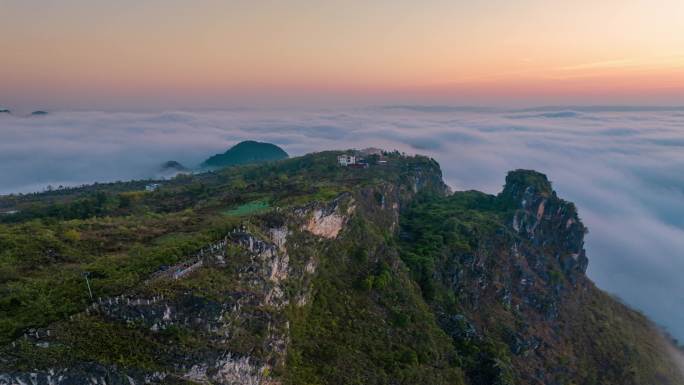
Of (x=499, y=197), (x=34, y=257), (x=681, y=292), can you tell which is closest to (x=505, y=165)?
(x=681, y=292)

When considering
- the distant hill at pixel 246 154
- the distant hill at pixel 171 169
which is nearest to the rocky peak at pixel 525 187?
the distant hill at pixel 246 154

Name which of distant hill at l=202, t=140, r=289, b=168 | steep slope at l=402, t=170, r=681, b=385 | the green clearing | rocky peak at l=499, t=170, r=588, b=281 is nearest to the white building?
steep slope at l=402, t=170, r=681, b=385

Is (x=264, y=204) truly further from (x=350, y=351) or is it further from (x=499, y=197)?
(x=499, y=197)

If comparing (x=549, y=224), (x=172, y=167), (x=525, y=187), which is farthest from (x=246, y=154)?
(x=549, y=224)

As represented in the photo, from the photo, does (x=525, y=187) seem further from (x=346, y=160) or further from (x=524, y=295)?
(x=346, y=160)

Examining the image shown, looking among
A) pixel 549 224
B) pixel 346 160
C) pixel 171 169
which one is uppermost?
pixel 346 160

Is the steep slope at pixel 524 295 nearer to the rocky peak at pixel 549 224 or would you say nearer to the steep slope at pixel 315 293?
the rocky peak at pixel 549 224

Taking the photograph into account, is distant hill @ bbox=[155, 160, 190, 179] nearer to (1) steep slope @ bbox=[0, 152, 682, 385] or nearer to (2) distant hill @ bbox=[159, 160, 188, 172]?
(2) distant hill @ bbox=[159, 160, 188, 172]
